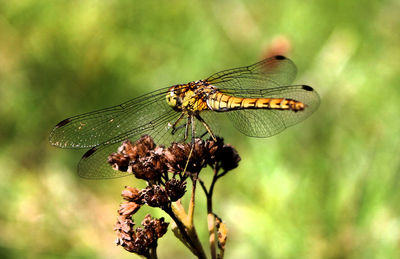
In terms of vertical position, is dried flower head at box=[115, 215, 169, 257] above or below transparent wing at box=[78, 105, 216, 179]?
below

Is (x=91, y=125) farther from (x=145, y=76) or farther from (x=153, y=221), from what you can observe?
(x=145, y=76)

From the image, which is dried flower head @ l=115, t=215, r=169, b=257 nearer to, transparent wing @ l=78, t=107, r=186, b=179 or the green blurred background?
transparent wing @ l=78, t=107, r=186, b=179

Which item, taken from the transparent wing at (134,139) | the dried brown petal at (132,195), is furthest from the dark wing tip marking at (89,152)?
the dried brown petal at (132,195)

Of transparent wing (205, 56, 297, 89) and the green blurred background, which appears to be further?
the green blurred background

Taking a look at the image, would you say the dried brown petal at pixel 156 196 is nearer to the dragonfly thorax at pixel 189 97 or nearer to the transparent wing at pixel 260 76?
the dragonfly thorax at pixel 189 97

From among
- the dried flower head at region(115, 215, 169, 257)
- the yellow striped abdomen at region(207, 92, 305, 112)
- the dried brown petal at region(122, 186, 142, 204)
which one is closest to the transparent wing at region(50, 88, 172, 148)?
the yellow striped abdomen at region(207, 92, 305, 112)

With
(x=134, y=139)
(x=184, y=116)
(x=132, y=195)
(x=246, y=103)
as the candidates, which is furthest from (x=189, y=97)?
(x=132, y=195)

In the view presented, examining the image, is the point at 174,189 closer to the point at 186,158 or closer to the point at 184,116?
the point at 186,158

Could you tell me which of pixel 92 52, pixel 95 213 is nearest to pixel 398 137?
pixel 95 213
